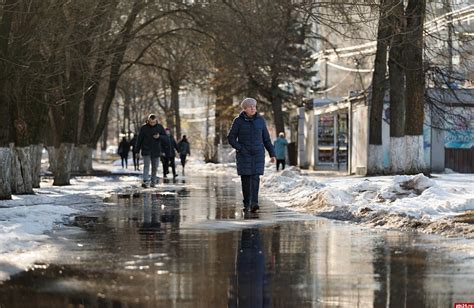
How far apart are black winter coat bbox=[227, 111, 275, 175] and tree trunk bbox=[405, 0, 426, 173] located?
10.2 meters

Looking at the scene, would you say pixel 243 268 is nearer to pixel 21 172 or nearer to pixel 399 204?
pixel 399 204

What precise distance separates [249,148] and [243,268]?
25.9 feet

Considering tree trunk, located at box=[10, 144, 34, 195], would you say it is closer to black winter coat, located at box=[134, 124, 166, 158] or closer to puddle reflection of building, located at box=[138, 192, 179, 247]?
puddle reflection of building, located at box=[138, 192, 179, 247]

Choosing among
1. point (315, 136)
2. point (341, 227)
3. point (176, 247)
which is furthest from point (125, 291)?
point (315, 136)

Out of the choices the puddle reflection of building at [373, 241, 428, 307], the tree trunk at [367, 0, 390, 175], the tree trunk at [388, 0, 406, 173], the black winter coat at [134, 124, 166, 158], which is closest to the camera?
the puddle reflection of building at [373, 241, 428, 307]

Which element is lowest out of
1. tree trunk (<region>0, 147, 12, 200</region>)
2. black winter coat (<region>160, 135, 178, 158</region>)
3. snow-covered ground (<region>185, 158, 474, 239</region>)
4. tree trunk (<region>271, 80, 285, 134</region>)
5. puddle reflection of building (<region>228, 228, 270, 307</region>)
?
puddle reflection of building (<region>228, 228, 270, 307</region>)

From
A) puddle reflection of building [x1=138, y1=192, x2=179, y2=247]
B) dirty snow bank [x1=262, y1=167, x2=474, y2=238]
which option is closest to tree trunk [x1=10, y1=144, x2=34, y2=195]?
puddle reflection of building [x1=138, y1=192, x2=179, y2=247]

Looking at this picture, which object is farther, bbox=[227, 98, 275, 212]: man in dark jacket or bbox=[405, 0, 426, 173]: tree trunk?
bbox=[405, 0, 426, 173]: tree trunk

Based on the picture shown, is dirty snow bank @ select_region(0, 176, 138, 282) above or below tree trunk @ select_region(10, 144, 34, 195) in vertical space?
below

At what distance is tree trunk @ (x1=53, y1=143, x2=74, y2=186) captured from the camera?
2797 centimetres

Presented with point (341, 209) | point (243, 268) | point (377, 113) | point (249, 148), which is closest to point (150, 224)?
point (249, 148)

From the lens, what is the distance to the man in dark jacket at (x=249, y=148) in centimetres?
1647

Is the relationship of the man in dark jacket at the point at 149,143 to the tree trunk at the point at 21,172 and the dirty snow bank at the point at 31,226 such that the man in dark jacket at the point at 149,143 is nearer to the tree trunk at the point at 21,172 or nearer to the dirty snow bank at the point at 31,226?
the dirty snow bank at the point at 31,226

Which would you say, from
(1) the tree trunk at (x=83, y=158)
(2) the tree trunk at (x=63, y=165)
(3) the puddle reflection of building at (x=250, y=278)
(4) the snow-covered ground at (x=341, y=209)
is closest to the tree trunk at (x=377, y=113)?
(4) the snow-covered ground at (x=341, y=209)
